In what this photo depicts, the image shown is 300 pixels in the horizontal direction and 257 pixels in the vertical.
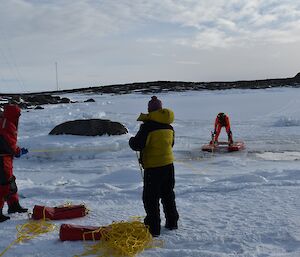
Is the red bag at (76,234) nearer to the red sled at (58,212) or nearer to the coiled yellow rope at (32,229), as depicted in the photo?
the coiled yellow rope at (32,229)

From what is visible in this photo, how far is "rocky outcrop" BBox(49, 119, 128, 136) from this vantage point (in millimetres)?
13828

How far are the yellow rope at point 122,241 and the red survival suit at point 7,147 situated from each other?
1.46 m

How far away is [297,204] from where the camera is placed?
5652 millimetres

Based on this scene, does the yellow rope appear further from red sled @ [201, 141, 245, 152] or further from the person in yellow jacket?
red sled @ [201, 141, 245, 152]

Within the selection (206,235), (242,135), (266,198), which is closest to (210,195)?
(266,198)

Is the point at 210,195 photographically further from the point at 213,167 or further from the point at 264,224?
the point at 213,167

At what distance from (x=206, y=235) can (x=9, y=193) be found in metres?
2.55

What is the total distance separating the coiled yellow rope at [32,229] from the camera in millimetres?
4691

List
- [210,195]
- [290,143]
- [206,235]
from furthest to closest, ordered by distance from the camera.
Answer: [290,143], [210,195], [206,235]

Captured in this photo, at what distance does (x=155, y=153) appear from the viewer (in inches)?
184

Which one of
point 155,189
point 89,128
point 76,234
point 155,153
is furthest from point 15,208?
point 89,128

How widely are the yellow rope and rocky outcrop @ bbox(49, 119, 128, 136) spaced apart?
30.4 feet

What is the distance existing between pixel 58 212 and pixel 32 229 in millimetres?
561

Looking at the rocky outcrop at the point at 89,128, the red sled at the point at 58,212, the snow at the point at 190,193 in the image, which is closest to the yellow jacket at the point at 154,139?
the snow at the point at 190,193
